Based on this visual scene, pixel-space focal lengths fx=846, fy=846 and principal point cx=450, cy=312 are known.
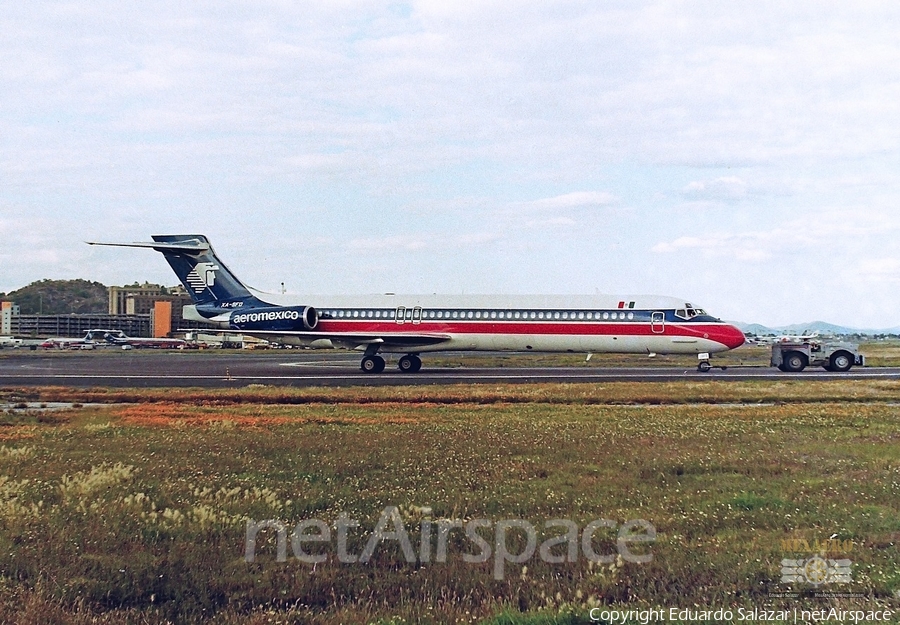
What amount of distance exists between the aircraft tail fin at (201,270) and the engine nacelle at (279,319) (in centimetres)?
168

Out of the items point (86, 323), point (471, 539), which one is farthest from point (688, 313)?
point (86, 323)

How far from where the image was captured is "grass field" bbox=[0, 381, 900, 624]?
19.6ft

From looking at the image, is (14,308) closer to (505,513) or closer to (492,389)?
(492,389)

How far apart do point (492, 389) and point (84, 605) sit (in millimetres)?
19343

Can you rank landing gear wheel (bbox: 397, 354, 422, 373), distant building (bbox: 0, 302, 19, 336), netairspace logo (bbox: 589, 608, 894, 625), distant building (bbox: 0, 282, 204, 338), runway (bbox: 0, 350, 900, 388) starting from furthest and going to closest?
distant building (bbox: 0, 302, 19, 336), distant building (bbox: 0, 282, 204, 338), landing gear wheel (bbox: 397, 354, 422, 373), runway (bbox: 0, 350, 900, 388), netairspace logo (bbox: 589, 608, 894, 625)

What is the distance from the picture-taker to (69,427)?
15273mm

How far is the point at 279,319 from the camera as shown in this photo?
37531mm

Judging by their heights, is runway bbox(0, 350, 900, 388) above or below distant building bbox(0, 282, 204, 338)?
below

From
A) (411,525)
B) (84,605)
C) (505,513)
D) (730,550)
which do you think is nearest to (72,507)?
(84,605)

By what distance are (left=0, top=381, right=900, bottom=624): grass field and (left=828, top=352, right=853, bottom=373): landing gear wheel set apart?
22.8 m

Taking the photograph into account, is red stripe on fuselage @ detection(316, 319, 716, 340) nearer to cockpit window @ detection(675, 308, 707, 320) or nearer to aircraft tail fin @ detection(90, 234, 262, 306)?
cockpit window @ detection(675, 308, 707, 320)

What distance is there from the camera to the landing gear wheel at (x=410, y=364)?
36344mm

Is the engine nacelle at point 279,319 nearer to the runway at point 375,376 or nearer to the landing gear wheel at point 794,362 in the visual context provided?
the runway at point 375,376

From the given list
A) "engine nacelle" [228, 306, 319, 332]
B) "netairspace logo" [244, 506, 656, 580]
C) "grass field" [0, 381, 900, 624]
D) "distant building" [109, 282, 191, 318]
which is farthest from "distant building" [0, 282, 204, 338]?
"netairspace logo" [244, 506, 656, 580]
